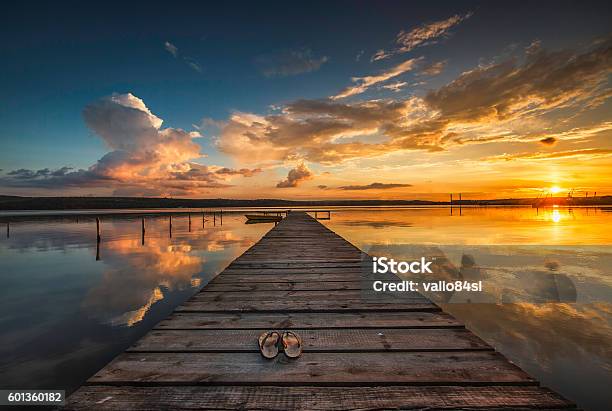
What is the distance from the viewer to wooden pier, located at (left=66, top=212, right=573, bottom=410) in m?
1.95

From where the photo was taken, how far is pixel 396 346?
8.84 feet

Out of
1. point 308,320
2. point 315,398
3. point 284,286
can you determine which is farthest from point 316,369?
point 284,286

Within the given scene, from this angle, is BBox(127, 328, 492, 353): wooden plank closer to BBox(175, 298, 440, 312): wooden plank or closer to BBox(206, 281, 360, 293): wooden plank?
BBox(175, 298, 440, 312): wooden plank

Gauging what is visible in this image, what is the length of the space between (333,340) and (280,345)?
1.96ft

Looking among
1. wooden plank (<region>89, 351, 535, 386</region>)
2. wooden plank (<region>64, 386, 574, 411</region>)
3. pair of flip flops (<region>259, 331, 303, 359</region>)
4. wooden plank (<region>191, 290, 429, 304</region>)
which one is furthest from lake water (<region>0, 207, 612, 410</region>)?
pair of flip flops (<region>259, 331, 303, 359</region>)

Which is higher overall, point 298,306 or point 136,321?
point 298,306

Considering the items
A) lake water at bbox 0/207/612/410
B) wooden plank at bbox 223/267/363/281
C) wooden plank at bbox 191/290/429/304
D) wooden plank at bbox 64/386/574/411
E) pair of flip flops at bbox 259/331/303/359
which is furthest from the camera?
wooden plank at bbox 223/267/363/281

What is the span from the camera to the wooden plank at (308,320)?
3211mm

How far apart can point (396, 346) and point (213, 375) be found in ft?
5.30

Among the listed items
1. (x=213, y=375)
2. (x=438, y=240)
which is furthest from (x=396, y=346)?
(x=438, y=240)

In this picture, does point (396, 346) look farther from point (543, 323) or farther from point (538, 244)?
point (538, 244)

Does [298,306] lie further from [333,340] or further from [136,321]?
[136,321]

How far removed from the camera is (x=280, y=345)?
8.28ft

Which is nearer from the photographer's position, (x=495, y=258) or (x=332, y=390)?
(x=332, y=390)
